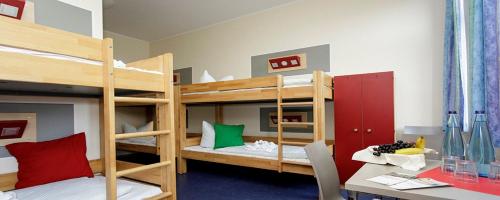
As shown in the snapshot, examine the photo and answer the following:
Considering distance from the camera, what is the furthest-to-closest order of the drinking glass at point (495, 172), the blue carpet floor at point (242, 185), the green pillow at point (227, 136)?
the green pillow at point (227, 136) → the blue carpet floor at point (242, 185) → the drinking glass at point (495, 172)

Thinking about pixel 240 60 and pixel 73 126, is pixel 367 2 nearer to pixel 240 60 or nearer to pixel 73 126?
pixel 240 60

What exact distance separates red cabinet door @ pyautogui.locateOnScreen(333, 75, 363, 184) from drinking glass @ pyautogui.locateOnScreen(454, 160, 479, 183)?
1.71m

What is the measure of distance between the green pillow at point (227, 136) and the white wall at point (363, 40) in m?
0.49

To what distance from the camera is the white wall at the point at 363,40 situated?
2891 mm

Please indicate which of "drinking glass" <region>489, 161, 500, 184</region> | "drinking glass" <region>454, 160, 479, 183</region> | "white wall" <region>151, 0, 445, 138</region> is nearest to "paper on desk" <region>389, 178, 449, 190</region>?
"drinking glass" <region>454, 160, 479, 183</region>

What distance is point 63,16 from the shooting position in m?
2.38

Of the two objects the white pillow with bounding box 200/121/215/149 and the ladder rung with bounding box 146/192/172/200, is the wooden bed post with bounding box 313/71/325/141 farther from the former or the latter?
the white pillow with bounding box 200/121/215/149

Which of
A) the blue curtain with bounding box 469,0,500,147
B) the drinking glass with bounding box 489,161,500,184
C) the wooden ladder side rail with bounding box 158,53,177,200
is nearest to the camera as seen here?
the drinking glass with bounding box 489,161,500,184

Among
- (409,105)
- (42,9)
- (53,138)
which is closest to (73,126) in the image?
(53,138)

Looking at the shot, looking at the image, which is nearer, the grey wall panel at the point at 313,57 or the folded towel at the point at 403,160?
the folded towel at the point at 403,160

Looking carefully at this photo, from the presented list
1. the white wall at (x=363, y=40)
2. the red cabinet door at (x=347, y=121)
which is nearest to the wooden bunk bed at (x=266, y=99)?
the red cabinet door at (x=347, y=121)

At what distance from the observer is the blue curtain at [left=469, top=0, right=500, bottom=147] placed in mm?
2156

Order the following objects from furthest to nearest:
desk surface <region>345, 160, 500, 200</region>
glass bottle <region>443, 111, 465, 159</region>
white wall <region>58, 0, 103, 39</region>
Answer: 1. white wall <region>58, 0, 103, 39</region>
2. glass bottle <region>443, 111, 465, 159</region>
3. desk surface <region>345, 160, 500, 200</region>

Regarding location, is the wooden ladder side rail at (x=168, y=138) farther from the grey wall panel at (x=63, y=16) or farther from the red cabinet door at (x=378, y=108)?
the red cabinet door at (x=378, y=108)
